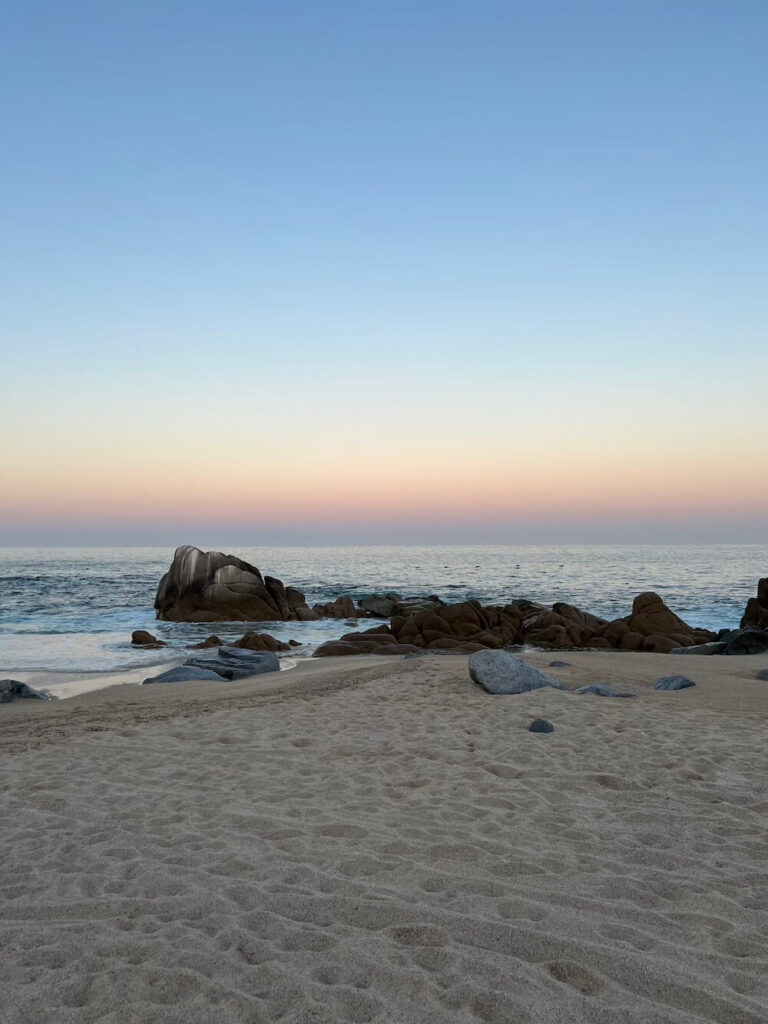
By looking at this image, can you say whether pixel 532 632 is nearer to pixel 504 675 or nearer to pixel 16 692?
pixel 504 675

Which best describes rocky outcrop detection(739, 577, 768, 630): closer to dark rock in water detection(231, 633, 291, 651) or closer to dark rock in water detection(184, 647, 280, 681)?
dark rock in water detection(231, 633, 291, 651)

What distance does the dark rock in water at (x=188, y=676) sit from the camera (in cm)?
1394

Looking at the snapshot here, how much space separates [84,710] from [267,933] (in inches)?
324

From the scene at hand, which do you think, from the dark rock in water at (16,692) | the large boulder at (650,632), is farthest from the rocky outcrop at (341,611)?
the dark rock in water at (16,692)

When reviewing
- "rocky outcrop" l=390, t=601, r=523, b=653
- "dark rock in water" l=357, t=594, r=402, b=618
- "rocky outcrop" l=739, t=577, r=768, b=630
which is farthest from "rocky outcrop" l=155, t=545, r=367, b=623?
"rocky outcrop" l=739, t=577, r=768, b=630

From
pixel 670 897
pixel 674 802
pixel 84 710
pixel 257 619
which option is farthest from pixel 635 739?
pixel 257 619

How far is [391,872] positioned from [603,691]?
6.70 meters

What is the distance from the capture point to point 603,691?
33.8ft

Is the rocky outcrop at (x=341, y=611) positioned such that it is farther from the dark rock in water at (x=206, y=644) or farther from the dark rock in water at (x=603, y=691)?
the dark rock in water at (x=603, y=691)

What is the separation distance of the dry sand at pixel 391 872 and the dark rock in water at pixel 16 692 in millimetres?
3805

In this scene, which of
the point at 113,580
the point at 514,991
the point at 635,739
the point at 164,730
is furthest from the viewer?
the point at 113,580

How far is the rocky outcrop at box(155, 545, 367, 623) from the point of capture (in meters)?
29.5

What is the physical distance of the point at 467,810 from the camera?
5.58 meters

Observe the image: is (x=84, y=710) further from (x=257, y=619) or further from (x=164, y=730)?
(x=257, y=619)
